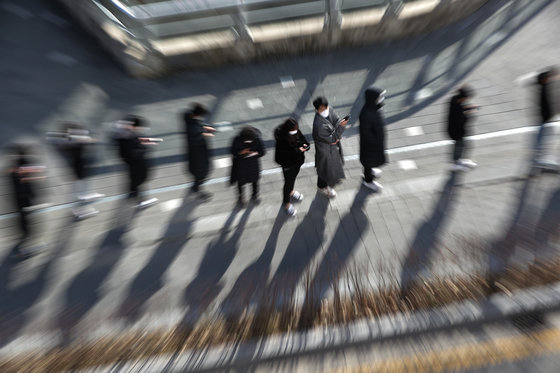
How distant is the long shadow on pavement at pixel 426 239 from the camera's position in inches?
163

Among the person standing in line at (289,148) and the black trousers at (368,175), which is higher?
the person standing in line at (289,148)

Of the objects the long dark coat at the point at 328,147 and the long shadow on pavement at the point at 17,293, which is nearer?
the long shadow on pavement at the point at 17,293

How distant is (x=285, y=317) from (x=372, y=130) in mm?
2602

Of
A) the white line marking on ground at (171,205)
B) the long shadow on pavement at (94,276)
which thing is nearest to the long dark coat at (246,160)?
the white line marking on ground at (171,205)

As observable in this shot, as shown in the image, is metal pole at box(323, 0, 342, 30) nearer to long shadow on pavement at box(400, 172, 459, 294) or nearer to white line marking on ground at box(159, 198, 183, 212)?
long shadow on pavement at box(400, 172, 459, 294)

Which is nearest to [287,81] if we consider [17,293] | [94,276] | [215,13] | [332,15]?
[332,15]

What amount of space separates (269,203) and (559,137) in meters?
4.64

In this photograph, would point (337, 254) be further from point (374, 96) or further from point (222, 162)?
point (222, 162)

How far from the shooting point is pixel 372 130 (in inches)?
190

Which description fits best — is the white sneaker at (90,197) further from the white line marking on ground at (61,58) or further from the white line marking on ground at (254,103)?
the white line marking on ground at (61,58)

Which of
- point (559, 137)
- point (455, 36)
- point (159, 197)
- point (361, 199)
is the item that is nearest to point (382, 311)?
point (361, 199)

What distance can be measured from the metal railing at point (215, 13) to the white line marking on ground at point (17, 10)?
11.4ft

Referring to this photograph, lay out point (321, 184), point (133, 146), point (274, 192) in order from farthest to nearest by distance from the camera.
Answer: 1. point (274, 192)
2. point (321, 184)
3. point (133, 146)

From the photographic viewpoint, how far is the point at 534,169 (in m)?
5.28
